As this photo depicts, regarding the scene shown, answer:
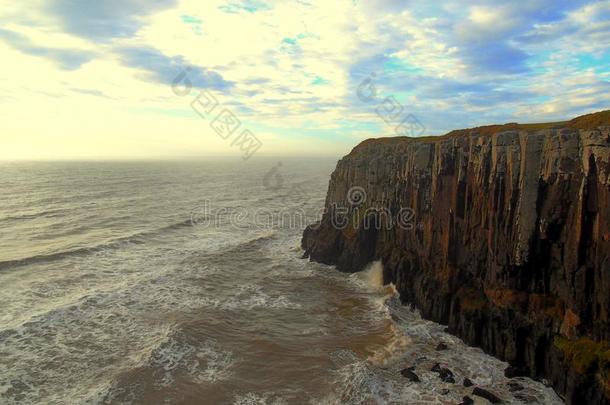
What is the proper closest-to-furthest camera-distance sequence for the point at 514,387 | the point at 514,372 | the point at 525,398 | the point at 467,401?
the point at 467,401
the point at 525,398
the point at 514,387
the point at 514,372

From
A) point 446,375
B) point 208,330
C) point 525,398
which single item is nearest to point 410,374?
point 446,375

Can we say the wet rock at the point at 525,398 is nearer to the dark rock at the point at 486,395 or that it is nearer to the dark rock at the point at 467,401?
the dark rock at the point at 486,395

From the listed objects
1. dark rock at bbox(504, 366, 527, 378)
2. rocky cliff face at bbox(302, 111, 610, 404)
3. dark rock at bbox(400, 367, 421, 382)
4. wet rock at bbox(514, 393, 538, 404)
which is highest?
rocky cliff face at bbox(302, 111, 610, 404)

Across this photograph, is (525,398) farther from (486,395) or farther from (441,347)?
(441,347)

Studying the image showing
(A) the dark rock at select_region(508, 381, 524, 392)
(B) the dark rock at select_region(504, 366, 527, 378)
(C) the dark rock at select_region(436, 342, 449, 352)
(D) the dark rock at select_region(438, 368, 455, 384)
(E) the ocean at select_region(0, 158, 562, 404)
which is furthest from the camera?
(C) the dark rock at select_region(436, 342, 449, 352)

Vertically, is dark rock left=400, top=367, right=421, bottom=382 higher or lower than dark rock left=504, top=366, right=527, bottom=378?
lower

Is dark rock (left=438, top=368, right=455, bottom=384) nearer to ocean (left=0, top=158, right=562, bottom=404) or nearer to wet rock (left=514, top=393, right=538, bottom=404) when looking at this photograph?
ocean (left=0, top=158, right=562, bottom=404)

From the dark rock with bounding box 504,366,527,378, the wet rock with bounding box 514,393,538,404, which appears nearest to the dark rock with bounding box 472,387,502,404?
the wet rock with bounding box 514,393,538,404
